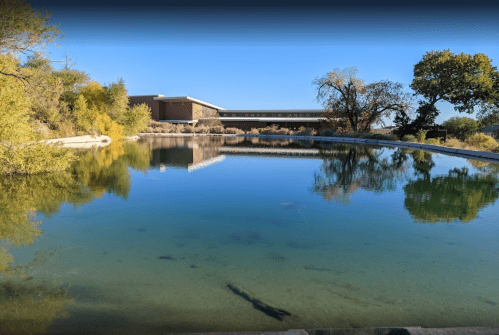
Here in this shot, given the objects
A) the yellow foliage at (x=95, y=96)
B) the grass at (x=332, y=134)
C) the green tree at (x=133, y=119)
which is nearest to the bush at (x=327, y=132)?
the grass at (x=332, y=134)

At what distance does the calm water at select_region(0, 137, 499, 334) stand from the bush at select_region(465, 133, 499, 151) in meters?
17.5

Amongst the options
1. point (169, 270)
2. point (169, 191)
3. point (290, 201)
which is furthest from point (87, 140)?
point (169, 270)

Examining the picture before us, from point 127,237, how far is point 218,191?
395 centimetres

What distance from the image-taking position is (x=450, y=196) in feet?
28.4

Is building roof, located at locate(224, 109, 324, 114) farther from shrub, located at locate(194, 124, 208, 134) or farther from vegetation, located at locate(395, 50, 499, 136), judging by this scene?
vegetation, located at locate(395, 50, 499, 136)

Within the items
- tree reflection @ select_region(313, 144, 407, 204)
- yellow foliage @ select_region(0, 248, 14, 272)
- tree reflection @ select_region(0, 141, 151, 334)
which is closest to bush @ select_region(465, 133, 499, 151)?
tree reflection @ select_region(313, 144, 407, 204)

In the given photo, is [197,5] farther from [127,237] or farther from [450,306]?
[450,306]

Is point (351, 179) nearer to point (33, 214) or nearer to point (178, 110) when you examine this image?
point (33, 214)

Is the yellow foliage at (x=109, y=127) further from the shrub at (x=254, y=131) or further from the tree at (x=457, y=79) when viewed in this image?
the tree at (x=457, y=79)

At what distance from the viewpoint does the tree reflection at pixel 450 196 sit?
6901 millimetres

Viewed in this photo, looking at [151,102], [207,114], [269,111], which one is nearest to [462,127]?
[269,111]

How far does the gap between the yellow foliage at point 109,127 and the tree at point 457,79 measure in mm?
33041

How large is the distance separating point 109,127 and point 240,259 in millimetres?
32643

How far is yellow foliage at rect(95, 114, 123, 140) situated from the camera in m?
32.3
